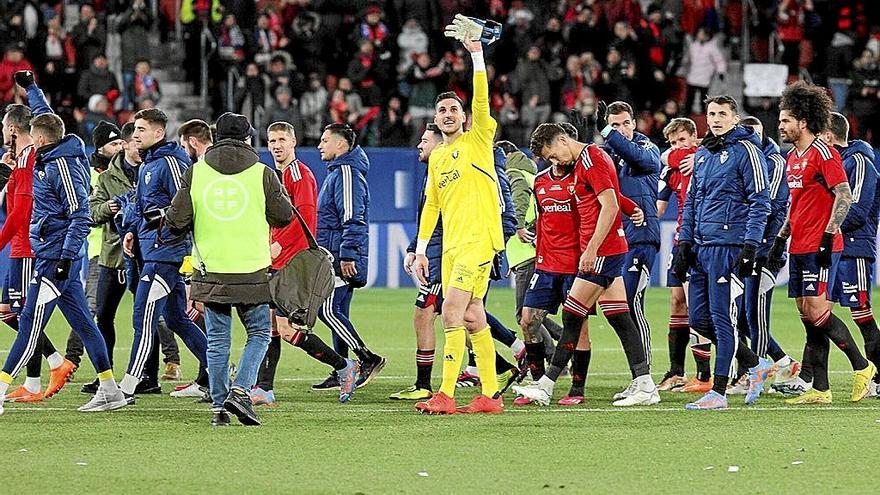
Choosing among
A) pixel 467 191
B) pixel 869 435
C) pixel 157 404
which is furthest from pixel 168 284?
pixel 869 435

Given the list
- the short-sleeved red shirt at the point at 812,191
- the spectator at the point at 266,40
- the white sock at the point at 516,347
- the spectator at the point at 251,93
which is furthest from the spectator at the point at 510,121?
the short-sleeved red shirt at the point at 812,191

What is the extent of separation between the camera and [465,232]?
9406 mm

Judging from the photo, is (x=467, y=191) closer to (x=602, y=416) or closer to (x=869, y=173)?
(x=602, y=416)

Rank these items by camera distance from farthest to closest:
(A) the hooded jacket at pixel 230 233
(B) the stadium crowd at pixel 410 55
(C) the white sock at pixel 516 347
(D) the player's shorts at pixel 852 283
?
(B) the stadium crowd at pixel 410 55 → (C) the white sock at pixel 516 347 → (D) the player's shorts at pixel 852 283 → (A) the hooded jacket at pixel 230 233

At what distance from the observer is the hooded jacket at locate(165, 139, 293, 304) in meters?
8.74

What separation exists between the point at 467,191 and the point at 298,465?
259cm

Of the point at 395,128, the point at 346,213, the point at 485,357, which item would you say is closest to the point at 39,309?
the point at 346,213

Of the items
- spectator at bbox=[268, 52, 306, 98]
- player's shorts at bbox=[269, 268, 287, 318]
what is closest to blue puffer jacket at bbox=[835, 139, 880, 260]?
player's shorts at bbox=[269, 268, 287, 318]

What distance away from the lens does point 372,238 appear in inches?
853

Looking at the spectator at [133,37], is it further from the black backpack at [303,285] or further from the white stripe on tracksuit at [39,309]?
the black backpack at [303,285]

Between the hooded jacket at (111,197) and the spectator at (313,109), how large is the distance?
40.1ft

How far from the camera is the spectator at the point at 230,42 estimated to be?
24750mm

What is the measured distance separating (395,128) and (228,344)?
14.9 meters

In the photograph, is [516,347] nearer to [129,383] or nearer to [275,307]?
[275,307]
